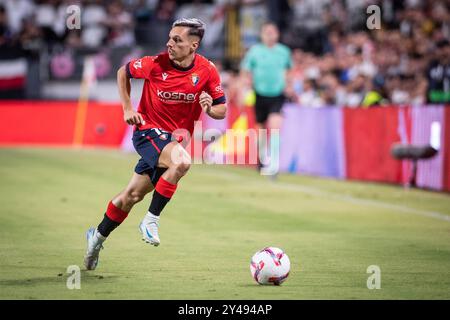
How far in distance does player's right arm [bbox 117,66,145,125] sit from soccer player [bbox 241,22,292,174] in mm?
10724

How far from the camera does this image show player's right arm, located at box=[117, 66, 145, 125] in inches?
352

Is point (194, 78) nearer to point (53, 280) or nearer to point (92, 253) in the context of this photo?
point (92, 253)

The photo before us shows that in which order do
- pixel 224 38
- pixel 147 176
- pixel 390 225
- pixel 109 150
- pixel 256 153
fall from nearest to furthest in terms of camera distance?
pixel 147 176 < pixel 390 225 < pixel 256 153 < pixel 109 150 < pixel 224 38

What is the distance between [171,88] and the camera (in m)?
9.25

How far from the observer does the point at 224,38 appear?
105 feet

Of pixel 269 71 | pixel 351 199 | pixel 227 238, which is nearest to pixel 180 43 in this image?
pixel 227 238

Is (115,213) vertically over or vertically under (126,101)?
under

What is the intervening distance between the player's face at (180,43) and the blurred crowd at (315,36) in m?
11.4

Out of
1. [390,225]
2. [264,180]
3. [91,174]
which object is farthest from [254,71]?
[390,225]

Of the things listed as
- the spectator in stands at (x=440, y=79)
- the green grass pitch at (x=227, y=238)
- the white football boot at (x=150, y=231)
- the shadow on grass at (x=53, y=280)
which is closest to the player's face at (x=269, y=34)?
the green grass pitch at (x=227, y=238)

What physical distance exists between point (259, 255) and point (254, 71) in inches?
473

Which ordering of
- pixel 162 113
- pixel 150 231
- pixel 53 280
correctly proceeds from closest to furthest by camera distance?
pixel 53 280
pixel 150 231
pixel 162 113

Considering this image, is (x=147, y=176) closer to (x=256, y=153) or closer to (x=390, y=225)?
(x=390, y=225)

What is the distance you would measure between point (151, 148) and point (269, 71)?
11.1 meters
